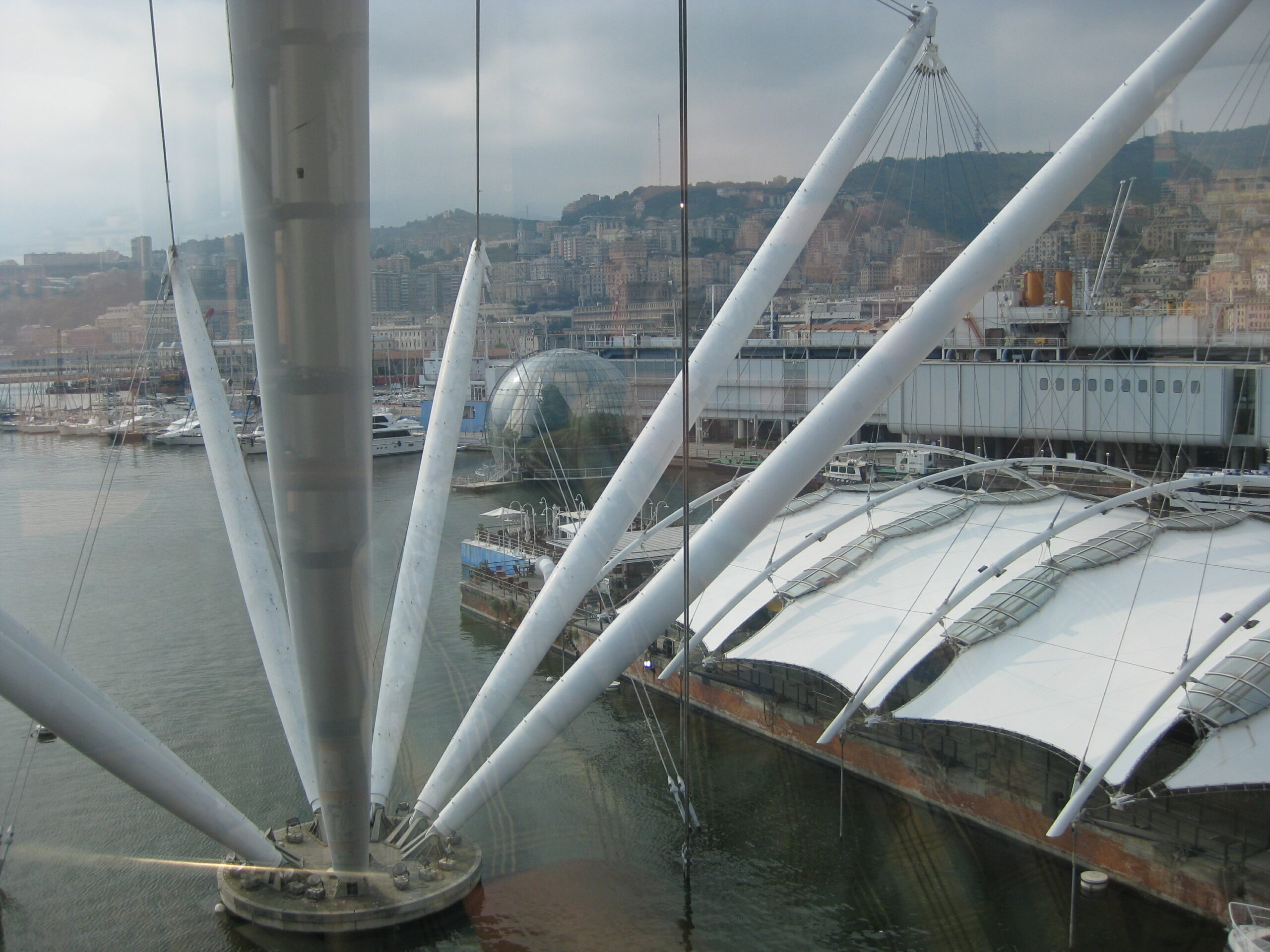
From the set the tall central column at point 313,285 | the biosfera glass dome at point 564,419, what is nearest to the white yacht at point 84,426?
the biosfera glass dome at point 564,419

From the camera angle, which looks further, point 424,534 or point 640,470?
point 424,534

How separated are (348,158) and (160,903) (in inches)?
143

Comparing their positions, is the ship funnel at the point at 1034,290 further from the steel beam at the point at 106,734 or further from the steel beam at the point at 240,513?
the steel beam at the point at 106,734

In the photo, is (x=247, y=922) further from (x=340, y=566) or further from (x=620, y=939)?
(x=340, y=566)

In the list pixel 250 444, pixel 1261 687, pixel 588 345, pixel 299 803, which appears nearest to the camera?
pixel 1261 687

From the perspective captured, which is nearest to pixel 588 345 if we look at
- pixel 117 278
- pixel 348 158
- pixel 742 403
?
pixel 742 403

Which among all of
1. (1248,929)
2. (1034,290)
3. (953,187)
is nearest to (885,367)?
(1248,929)

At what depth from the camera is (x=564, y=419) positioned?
40.8 ft

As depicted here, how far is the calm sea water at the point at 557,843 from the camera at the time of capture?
4.34m

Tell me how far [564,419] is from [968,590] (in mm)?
7168

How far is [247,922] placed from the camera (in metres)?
4.12

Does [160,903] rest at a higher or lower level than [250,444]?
lower

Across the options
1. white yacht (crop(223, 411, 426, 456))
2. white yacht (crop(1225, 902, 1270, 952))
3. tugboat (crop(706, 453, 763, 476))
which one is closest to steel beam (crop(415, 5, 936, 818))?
white yacht (crop(1225, 902, 1270, 952))

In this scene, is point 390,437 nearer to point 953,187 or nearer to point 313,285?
point 953,187
